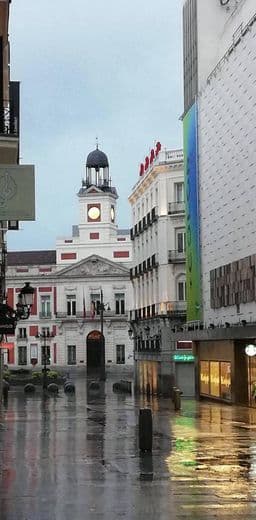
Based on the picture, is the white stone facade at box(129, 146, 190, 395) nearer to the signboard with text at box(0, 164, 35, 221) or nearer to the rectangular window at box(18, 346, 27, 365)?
the signboard with text at box(0, 164, 35, 221)

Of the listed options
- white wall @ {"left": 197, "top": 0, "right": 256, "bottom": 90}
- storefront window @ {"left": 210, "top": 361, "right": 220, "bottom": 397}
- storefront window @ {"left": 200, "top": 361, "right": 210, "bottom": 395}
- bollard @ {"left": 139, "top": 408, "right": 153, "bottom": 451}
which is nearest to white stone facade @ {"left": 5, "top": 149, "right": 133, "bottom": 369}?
storefront window @ {"left": 200, "top": 361, "right": 210, "bottom": 395}

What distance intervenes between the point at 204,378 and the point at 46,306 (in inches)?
2840

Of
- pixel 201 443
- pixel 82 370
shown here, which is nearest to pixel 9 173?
pixel 201 443

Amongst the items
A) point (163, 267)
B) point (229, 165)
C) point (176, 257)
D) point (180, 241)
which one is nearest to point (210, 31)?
point (229, 165)

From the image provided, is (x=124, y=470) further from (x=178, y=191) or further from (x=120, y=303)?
(x=120, y=303)

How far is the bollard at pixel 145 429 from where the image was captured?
18.8 metres

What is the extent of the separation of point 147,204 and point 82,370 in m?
50.4

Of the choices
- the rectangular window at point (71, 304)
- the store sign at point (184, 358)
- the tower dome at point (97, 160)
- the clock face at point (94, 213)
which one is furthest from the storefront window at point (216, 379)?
the tower dome at point (97, 160)

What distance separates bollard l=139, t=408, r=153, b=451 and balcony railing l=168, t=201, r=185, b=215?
130 feet

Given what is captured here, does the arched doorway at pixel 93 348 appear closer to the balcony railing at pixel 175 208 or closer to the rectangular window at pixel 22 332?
the rectangular window at pixel 22 332

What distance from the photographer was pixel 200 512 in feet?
39.1

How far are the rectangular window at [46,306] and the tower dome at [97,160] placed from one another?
63.3 ft

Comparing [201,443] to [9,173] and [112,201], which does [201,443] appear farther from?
[112,201]

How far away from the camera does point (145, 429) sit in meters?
19.2
